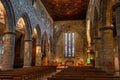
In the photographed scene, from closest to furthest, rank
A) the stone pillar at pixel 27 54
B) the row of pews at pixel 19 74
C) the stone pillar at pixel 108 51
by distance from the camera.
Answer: the row of pews at pixel 19 74, the stone pillar at pixel 108 51, the stone pillar at pixel 27 54

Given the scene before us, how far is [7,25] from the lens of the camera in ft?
47.2

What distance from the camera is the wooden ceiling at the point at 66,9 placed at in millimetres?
24269

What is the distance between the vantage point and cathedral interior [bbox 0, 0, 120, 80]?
392 inches

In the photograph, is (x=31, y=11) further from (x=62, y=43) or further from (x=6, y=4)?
(x=62, y=43)

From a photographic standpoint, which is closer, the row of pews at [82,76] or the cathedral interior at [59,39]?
the row of pews at [82,76]

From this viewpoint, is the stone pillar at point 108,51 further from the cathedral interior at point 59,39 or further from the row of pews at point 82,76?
the row of pews at point 82,76

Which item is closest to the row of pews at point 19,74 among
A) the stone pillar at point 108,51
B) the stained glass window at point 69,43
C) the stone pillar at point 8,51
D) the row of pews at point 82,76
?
the row of pews at point 82,76

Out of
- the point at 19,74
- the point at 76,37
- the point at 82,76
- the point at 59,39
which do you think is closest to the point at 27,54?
the point at 19,74

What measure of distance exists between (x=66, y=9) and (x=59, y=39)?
7870 mm

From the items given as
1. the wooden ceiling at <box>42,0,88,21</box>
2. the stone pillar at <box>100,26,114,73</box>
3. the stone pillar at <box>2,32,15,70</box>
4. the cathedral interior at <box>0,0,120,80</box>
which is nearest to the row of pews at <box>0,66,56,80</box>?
the cathedral interior at <box>0,0,120,80</box>

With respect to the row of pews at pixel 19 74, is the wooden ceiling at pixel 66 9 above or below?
above

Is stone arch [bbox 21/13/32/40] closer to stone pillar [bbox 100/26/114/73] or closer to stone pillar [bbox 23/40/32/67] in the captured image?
stone pillar [bbox 23/40/32/67]

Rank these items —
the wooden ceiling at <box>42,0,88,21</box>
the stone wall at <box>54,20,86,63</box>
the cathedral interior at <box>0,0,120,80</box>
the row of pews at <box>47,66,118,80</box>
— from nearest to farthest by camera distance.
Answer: the row of pews at <box>47,66,118,80</box> → the cathedral interior at <box>0,0,120,80</box> → the wooden ceiling at <box>42,0,88,21</box> → the stone wall at <box>54,20,86,63</box>

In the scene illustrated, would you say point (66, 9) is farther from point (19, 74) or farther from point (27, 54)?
point (19, 74)
